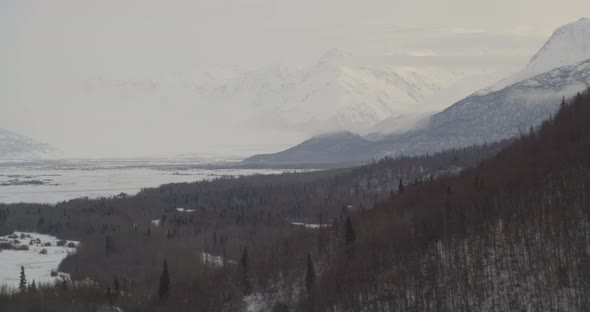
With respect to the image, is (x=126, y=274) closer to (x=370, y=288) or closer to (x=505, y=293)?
(x=370, y=288)

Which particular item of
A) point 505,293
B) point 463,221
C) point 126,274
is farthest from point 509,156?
point 126,274

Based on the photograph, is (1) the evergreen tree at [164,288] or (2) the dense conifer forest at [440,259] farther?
(1) the evergreen tree at [164,288]

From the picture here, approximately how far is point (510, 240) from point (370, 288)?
23963mm

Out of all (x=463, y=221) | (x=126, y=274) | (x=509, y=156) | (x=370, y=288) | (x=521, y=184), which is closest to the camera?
(x=370, y=288)

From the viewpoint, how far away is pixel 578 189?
373ft

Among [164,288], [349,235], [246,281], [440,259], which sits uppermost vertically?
[349,235]

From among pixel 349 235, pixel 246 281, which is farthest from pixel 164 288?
pixel 349 235

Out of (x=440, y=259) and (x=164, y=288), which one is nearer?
(x=440, y=259)

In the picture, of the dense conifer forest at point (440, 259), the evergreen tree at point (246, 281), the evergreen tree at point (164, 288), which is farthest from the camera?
the evergreen tree at point (246, 281)

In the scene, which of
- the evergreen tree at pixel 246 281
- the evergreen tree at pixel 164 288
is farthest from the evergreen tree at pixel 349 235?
the evergreen tree at pixel 164 288

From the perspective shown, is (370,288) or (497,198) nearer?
(370,288)

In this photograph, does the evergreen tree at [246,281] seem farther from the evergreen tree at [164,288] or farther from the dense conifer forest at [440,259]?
the evergreen tree at [164,288]

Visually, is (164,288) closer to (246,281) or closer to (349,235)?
(246,281)

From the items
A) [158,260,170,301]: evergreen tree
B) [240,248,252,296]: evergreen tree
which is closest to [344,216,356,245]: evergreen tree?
[240,248,252,296]: evergreen tree
